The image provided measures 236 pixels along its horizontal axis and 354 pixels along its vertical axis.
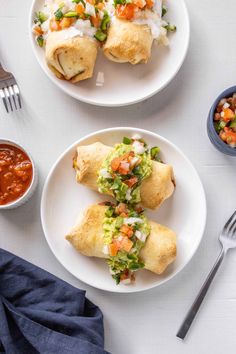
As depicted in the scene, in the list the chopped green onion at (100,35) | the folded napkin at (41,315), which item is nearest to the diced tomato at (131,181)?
the folded napkin at (41,315)

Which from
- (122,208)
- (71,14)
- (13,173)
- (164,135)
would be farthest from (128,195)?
(71,14)

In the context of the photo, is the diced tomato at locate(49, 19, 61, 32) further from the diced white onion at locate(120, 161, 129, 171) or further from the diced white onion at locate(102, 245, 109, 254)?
the diced white onion at locate(102, 245, 109, 254)

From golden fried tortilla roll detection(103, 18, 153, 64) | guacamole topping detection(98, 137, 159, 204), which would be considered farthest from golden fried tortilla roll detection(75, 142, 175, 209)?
golden fried tortilla roll detection(103, 18, 153, 64)

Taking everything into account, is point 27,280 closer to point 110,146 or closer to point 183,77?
point 110,146

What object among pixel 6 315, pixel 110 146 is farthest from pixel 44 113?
pixel 6 315

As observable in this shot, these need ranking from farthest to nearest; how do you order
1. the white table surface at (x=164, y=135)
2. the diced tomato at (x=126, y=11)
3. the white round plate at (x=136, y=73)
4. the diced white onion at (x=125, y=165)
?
the white table surface at (x=164, y=135), the white round plate at (x=136, y=73), the diced tomato at (x=126, y=11), the diced white onion at (x=125, y=165)

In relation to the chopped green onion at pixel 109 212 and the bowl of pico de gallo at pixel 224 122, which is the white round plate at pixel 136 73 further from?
the chopped green onion at pixel 109 212

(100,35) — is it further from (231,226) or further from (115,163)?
(231,226)
